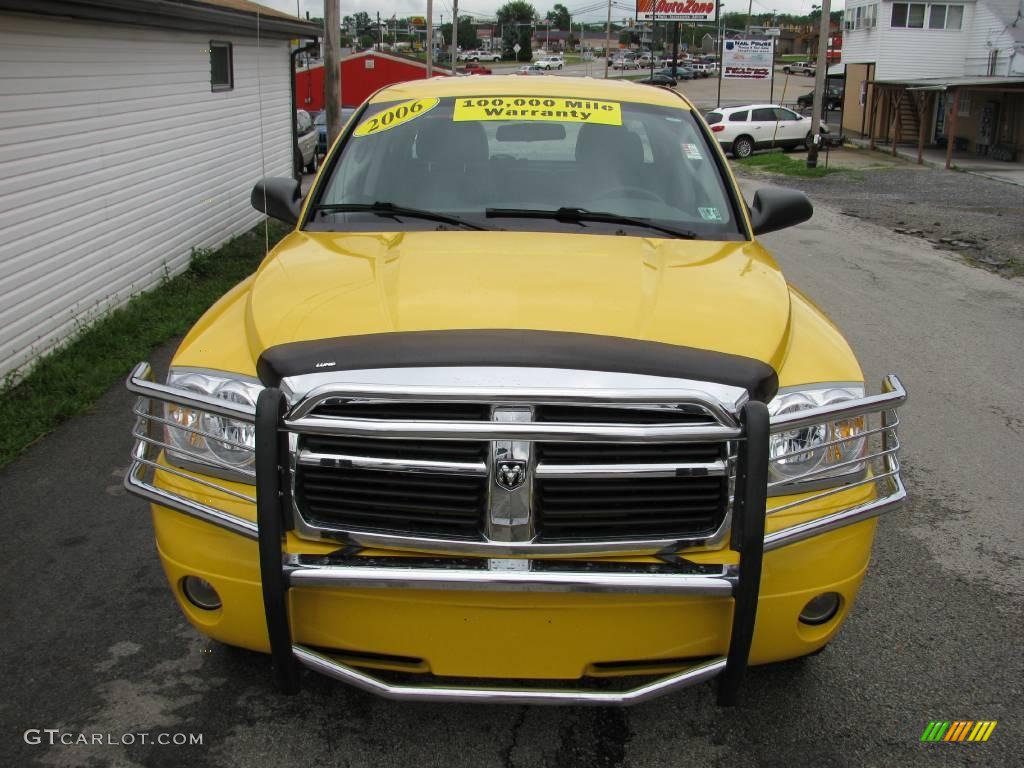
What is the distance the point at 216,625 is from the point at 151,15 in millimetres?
8725

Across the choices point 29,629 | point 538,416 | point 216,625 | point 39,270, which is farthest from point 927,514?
point 39,270

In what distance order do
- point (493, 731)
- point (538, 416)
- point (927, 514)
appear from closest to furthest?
point (538, 416) → point (493, 731) → point (927, 514)

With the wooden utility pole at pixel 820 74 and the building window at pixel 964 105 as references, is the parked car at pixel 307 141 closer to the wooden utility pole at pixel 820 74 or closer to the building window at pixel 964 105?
the wooden utility pole at pixel 820 74

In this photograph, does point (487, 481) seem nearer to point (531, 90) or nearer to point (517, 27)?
point (531, 90)

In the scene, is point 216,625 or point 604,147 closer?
point 216,625

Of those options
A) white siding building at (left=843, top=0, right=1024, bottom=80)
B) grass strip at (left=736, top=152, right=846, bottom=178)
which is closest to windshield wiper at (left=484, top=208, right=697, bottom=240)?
grass strip at (left=736, top=152, right=846, bottom=178)

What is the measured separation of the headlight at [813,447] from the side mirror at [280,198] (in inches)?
98.2

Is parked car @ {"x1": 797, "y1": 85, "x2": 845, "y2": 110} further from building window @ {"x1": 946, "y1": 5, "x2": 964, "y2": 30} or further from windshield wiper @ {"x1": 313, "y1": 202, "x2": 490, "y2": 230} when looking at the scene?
windshield wiper @ {"x1": 313, "y1": 202, "x2": 490, "y2": 230}

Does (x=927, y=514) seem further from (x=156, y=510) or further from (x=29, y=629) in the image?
(x=29, y=629)

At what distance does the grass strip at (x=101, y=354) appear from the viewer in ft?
20.4

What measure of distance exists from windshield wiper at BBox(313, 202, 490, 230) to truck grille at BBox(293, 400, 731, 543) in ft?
4.96

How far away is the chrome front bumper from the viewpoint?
2.50 meters

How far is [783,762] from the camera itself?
9.87ft

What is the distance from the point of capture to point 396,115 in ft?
15.0
